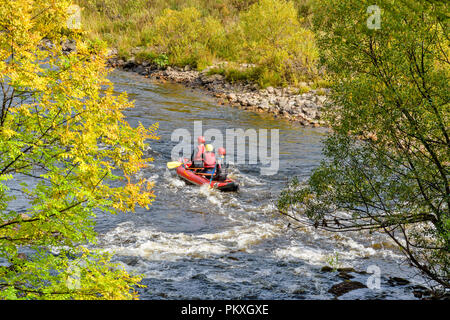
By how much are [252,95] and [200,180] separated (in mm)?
12574

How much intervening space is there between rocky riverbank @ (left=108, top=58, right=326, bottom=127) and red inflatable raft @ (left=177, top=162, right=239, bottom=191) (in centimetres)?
812

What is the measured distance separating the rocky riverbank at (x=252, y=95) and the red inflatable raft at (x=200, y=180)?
8.12m

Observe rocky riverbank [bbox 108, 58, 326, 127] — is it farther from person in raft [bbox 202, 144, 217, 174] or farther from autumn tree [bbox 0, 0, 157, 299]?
autumn tree [bbox 0, 0, 157, 299]

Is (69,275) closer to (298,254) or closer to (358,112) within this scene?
(358,112)

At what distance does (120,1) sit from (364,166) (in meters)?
41.7

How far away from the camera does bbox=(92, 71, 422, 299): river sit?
358 inches

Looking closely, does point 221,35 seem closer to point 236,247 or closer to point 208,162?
point 208,162

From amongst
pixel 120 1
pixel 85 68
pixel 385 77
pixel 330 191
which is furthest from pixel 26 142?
pixel 120 1

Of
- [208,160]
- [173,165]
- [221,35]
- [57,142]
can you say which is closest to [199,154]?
[208,160]

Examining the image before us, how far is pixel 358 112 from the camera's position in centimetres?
778

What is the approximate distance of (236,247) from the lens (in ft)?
35.8

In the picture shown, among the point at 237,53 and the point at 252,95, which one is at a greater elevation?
the point at 237,53

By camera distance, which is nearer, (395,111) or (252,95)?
(395,111)

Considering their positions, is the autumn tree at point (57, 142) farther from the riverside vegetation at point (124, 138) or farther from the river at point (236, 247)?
the river at point (236, 247)
